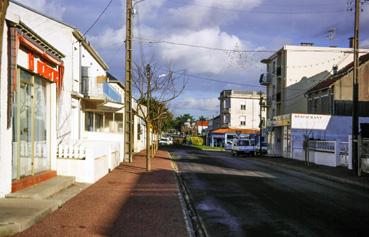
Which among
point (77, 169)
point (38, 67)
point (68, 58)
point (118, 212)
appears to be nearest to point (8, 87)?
point (38, 67)

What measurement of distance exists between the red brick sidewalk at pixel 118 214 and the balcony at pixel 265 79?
46348 millimetres

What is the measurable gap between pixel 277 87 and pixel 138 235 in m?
52.0

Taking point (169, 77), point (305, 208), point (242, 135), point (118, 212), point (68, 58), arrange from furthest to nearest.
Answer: point (242, 135)
point (169, 77)
point (68, 58)
point (305, 208)
point (118, 212)

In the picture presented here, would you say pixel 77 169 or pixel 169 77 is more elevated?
pixel 169 77

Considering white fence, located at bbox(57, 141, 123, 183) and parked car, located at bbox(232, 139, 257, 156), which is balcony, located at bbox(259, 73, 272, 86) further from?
white fence, located at bbox(57, 141, 123, 183)

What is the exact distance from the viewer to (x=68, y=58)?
24.8m

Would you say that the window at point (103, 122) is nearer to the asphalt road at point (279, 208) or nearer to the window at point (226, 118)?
the asphalt road at point (279, 208)

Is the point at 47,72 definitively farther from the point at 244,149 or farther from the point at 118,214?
the point at 244,149

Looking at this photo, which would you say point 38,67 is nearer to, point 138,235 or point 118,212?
point 118,212

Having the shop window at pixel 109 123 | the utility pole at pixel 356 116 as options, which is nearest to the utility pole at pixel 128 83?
the shop window at pixel 109 123

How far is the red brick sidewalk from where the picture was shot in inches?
364

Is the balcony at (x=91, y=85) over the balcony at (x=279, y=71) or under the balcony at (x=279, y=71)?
under

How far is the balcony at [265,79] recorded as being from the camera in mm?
62066

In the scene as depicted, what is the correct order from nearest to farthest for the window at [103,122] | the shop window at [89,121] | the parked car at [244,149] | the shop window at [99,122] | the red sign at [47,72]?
1. the red sign at [47,72]
2. the shop window at [89,121]
3. the window at [103,122]
4. the shop window at [99,122]
5. the parked car at [244,149]
